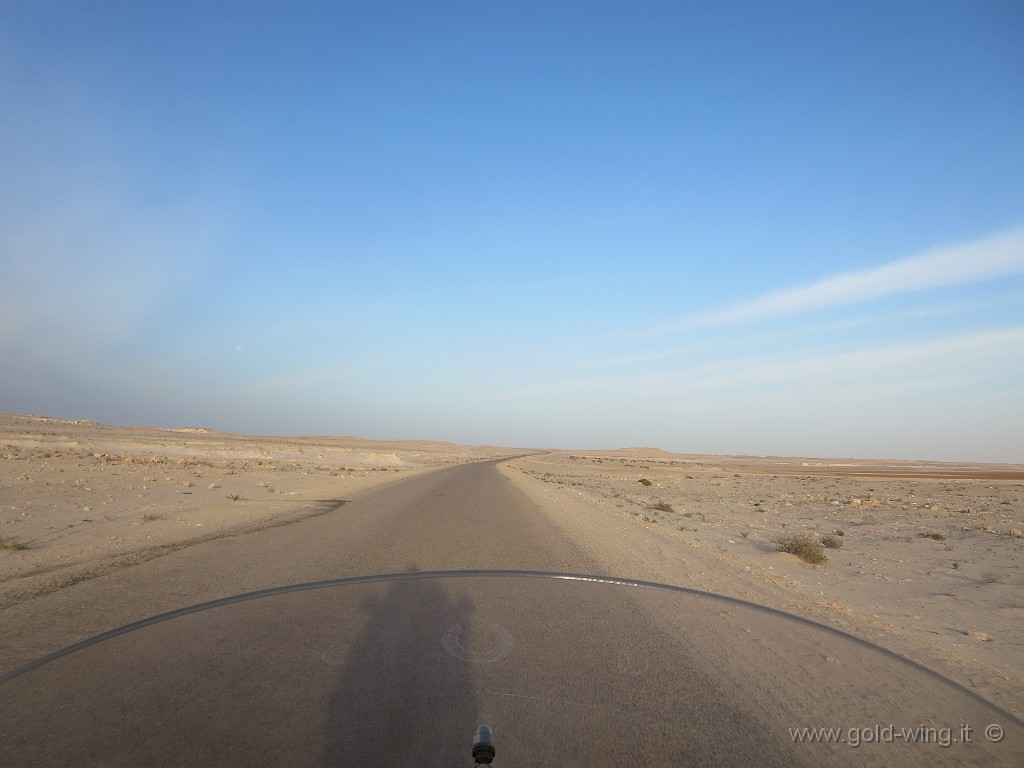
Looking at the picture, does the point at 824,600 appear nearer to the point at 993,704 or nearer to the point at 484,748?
the point at 993,704

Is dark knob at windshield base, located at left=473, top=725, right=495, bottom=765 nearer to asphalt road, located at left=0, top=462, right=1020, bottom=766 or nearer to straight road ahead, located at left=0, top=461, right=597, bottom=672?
asphalt road, located at left=0, top=462, right=1020, bottom=766

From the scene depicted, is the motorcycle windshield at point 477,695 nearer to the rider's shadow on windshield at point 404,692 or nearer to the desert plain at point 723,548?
the rider's shadow on windshield at point 404,692

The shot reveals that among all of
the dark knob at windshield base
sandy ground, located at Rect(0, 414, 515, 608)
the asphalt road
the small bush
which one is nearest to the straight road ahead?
the asphalt road

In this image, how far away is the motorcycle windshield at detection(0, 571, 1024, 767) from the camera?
142 inches

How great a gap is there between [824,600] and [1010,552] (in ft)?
29.4

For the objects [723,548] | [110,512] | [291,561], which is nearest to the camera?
[291,561]

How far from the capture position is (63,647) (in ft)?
17.3

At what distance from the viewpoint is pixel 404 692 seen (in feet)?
14.2

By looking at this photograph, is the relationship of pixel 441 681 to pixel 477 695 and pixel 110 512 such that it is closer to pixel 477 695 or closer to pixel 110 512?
pixel 477 695

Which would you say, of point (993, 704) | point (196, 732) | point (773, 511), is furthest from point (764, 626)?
point (773, 511)

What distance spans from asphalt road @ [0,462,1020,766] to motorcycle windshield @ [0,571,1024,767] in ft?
0.06

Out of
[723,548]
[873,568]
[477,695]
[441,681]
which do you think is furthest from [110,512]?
[873,568]

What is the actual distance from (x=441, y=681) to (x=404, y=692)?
33 centimetres

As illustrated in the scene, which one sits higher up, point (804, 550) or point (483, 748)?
point (483, 748)
